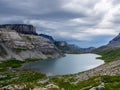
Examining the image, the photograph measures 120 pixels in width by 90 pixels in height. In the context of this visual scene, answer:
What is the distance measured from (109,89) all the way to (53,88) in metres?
10.5

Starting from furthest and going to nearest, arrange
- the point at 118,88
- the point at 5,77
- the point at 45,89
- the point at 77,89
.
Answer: the point at 5,77
the point at 77,89
the point at 118,88
the point at 45,89

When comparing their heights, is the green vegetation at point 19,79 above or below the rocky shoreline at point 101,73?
below

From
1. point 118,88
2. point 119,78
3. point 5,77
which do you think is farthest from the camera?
point 5,77

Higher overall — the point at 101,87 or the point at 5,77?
the point at 101,87

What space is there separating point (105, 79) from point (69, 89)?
500 inches

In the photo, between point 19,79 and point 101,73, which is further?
point 19,79

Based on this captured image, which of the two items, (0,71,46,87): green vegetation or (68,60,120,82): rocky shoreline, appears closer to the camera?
(68,60,120,82): rocky shoreline

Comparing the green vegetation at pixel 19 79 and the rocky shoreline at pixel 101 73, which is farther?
the green vegetation at pixel 19 79

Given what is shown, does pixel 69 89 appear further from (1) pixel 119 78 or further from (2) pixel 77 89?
(1) pixel 119 78

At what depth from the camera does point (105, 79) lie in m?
75.2

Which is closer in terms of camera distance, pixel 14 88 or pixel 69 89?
pixel 14 88

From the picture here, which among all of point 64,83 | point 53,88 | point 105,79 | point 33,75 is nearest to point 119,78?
point 105,79

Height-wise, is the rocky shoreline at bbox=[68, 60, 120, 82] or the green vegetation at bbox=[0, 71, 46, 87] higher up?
the rocky shoreline at bbox=[68, 60, 120, 82]

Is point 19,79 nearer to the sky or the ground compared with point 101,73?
nearer to the ground
